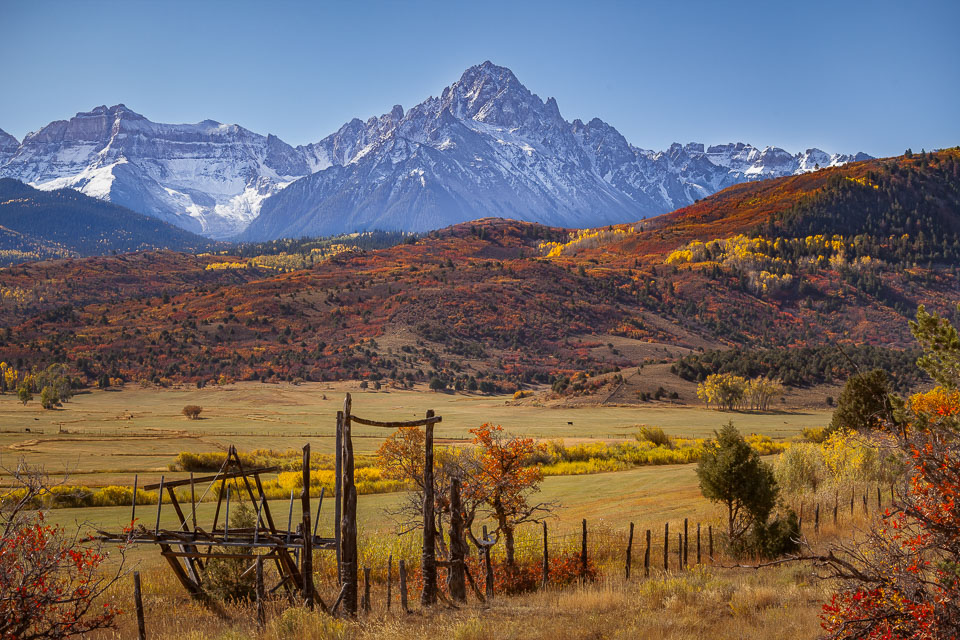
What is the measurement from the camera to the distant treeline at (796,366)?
101 meters

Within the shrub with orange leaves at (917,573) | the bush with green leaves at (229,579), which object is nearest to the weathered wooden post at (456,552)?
the bush with green leaves at (229,579)

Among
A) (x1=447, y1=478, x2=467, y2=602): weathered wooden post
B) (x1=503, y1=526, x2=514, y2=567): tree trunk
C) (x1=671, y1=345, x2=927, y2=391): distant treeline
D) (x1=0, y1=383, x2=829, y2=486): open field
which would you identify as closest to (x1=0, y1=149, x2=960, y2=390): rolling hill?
(x1=0, y1=383, x2=829, y2=486): open field

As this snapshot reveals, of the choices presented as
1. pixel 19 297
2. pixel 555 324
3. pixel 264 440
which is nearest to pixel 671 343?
pixel 555 324

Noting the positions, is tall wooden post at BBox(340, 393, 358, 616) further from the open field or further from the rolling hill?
the rolling hill

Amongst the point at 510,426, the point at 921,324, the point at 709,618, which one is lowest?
the point at 510,426

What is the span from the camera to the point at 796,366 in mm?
103500

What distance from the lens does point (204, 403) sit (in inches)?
3836

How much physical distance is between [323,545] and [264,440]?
1877 inches

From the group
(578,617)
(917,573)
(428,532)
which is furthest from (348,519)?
(917,573)

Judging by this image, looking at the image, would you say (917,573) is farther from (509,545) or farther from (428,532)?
(509,545)

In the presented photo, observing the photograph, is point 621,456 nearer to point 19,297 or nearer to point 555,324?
point 555,324

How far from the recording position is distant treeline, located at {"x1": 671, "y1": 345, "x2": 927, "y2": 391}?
332 feet

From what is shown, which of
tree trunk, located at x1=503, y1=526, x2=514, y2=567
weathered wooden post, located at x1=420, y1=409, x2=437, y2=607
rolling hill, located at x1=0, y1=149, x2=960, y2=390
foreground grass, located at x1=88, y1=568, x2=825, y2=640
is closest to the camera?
foreground grass, located at x1=88, y1=568, x2=825, y2=640

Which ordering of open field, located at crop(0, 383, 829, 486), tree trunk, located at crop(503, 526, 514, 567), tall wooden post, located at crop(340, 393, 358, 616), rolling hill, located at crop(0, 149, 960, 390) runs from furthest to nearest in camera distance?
rolling hill, located at crop(0, 149, 960, 390) < open field, located at crop(0, 383, 829, 486) < tree trunk, located at crop(503, 526, 514, 567) < tall wooden post, located at crop(340, 393, 358, 616)
